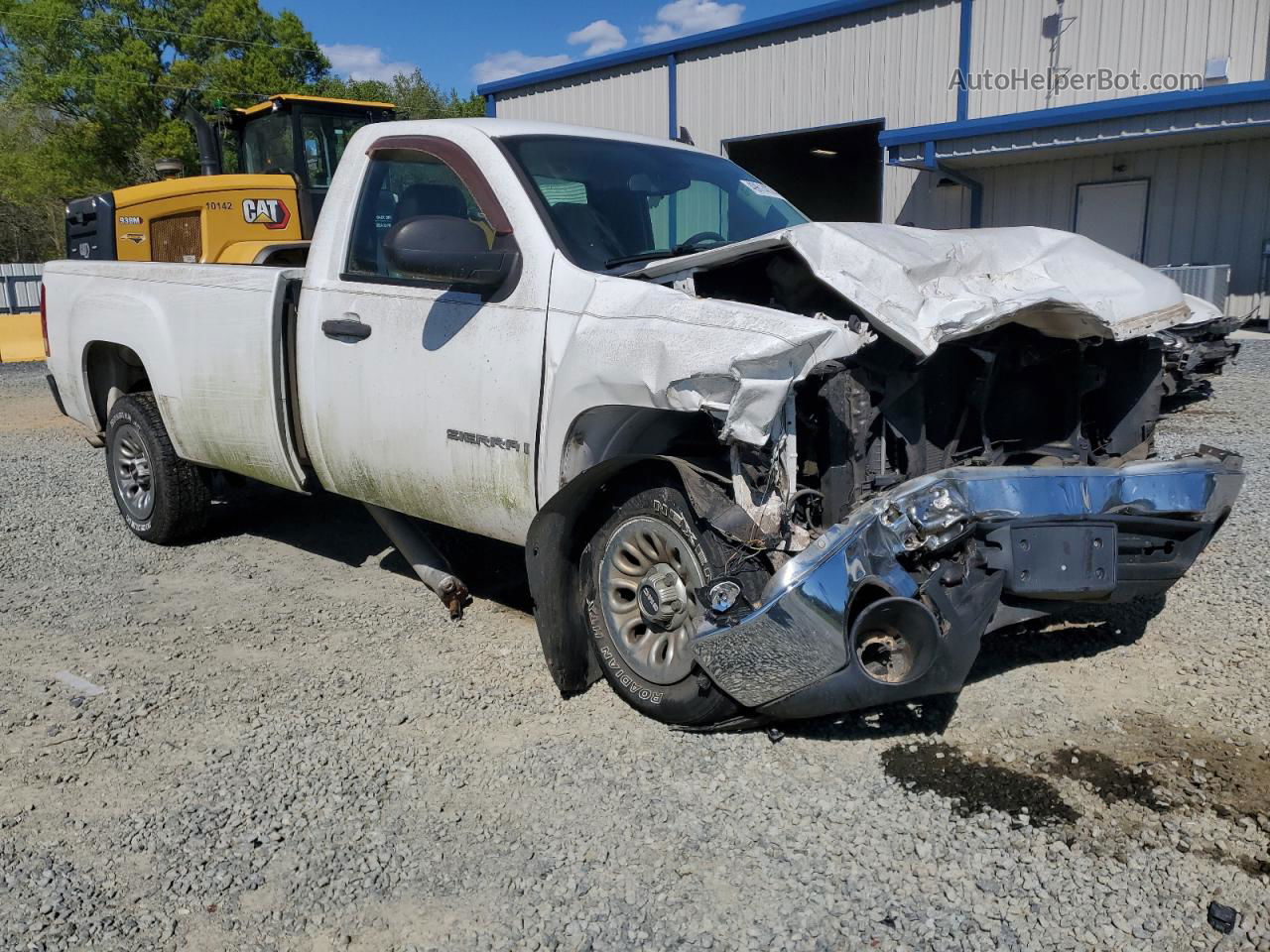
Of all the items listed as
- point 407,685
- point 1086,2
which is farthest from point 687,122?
point 407,685

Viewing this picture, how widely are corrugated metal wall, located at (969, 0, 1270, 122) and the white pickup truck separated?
14191 mm

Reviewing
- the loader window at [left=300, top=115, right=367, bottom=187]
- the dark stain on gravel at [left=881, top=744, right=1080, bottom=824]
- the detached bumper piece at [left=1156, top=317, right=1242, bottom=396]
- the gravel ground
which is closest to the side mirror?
the gravel ground

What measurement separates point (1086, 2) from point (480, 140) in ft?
51.2

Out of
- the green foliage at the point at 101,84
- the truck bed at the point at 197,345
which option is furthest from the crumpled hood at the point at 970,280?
the green foliage at the point at 101,84

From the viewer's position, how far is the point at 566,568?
12.3 ft

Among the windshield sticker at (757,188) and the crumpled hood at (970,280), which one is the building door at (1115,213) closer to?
the windshield sticker at (757,188)

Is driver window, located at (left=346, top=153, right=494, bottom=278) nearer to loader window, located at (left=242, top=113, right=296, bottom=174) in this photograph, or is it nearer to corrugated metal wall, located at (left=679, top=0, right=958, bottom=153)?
loader window, located at (left=242, top=113, right=296, bottom=174)

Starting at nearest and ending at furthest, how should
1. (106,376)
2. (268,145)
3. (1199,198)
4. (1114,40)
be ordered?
(106,376)
(268,145)
(1199,198)
(1114,40)

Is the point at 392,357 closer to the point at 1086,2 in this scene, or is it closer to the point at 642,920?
the point at 642,920

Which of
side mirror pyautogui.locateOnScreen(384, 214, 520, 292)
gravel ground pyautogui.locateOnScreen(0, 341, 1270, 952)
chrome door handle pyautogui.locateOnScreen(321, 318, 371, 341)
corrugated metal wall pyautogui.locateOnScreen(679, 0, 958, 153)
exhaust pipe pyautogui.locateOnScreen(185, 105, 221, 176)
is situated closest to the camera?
gravel ground pyautogui.locateOnScreen(0, 341, 1270, 952)

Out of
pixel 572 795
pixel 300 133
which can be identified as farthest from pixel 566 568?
pixel 300 133

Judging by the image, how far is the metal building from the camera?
15.3 meters

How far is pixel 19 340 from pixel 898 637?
58.7 feet

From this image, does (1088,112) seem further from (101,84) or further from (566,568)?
(101,84)
